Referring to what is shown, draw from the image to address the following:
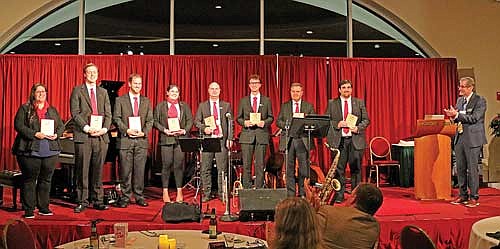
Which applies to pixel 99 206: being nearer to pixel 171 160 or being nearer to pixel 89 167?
pixel 89 167

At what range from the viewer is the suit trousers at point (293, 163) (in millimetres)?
8023

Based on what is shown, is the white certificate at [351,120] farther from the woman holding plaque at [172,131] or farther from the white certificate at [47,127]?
the white certificate at [47,127]

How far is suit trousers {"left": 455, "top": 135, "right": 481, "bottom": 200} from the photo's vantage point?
7840 millimetres

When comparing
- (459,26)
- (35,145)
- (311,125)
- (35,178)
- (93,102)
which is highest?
(459,26)

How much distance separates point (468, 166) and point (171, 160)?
3.89 meters

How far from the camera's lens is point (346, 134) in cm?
821

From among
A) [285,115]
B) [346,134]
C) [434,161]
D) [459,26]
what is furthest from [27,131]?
[459,26]

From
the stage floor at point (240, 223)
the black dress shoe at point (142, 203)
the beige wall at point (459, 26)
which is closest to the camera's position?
the stage floor at point (240, 223)

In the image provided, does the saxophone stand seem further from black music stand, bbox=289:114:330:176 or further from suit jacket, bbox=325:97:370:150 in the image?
suit jacket, bbox=325:97:370:150

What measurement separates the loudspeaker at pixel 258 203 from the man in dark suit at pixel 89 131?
1945mm

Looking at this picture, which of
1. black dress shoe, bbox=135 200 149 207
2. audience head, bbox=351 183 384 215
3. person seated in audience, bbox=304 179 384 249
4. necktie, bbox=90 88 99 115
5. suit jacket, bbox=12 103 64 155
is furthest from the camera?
black dress shoe, bbox=135 200 149 207

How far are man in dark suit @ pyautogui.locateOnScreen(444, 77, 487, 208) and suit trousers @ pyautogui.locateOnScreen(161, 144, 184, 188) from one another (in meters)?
3.51

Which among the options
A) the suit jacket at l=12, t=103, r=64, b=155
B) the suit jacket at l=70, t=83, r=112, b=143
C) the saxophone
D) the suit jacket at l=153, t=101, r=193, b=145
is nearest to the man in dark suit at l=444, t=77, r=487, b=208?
the saxophone

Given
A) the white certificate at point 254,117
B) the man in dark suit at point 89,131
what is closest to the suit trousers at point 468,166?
the white certificate at point 254,117
